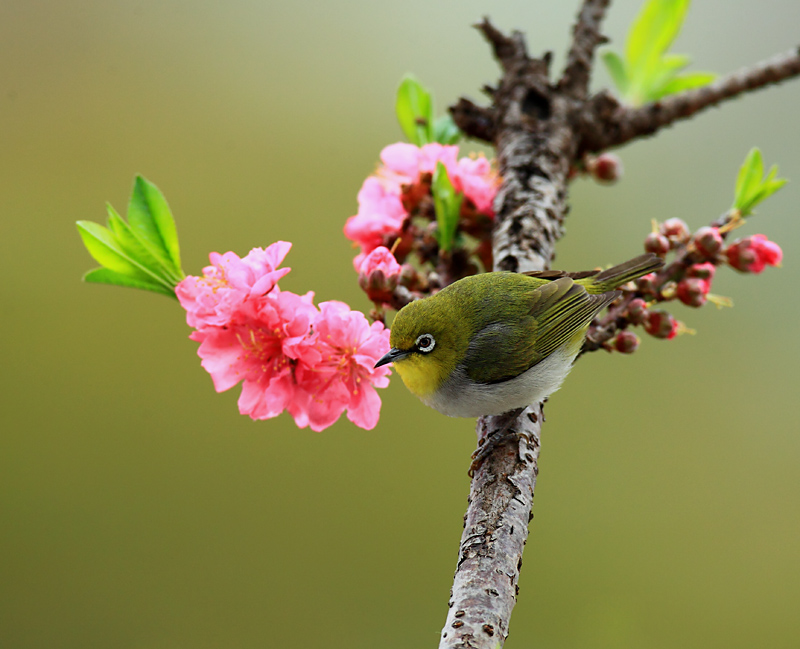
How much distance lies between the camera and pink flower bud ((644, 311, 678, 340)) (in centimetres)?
144

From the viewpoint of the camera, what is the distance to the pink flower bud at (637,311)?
1411mm

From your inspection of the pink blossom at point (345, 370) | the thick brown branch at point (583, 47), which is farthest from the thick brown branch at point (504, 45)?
the pink blossom at point (345, 370)

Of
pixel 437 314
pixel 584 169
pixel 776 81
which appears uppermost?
pixel 776 81

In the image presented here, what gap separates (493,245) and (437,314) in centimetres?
32

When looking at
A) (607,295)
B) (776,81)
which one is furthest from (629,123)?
(607,295)

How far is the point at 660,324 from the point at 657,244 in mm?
190

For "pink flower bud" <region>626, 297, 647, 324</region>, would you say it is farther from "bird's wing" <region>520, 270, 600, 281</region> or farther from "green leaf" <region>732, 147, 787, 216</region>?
"green leaf" <region>732, 147, 787, 216</region>

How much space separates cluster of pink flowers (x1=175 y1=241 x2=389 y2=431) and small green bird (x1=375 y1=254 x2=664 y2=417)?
14 cm

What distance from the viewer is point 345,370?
1237 mm

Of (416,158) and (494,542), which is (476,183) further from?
(494,542)

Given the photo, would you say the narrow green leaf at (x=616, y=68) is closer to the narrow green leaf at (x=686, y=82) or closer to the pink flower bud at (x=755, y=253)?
the narrow green leaf at (x=686, y=82)

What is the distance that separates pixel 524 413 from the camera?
1.36m

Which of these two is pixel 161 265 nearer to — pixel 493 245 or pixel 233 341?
pixel 233 341

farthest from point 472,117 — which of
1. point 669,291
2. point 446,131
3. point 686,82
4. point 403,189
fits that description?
point 669,291
